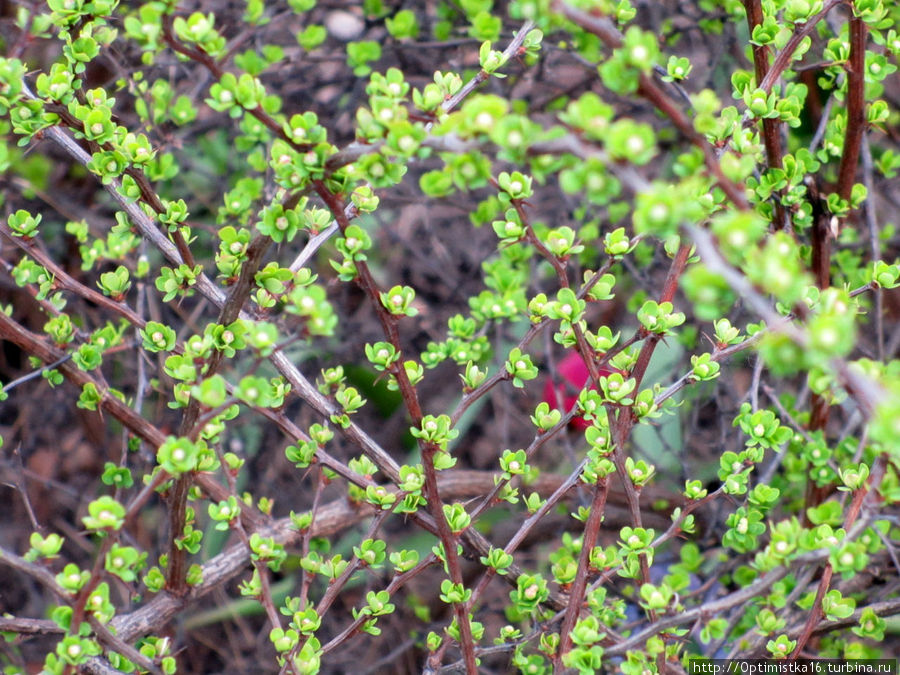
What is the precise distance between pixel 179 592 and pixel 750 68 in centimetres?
168

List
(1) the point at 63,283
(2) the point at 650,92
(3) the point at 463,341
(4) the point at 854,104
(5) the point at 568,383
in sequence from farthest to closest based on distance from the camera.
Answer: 1. (5) the point at 568,383
2. (3) the point at 463,341
3. (4) the point at 854,104
4. (1) the point at 63,283
5. (2) the point at 650,92

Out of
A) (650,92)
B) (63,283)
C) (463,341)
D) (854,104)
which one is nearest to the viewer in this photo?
(650,92)

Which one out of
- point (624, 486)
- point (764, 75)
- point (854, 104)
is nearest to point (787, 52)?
point (764, 75)

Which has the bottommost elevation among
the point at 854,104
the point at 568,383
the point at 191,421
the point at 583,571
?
the point at 568,383

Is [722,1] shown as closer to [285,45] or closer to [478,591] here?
[285,45]

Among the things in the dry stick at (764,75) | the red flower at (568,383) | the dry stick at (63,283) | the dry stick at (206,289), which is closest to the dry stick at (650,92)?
the dry stick at (764,75)

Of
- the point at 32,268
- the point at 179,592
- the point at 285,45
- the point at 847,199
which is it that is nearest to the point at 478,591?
the point at 179,592

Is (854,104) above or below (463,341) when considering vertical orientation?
above

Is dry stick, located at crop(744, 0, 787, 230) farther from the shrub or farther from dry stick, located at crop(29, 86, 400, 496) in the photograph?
dry stick, located at crop(29, 86, 400, 496)

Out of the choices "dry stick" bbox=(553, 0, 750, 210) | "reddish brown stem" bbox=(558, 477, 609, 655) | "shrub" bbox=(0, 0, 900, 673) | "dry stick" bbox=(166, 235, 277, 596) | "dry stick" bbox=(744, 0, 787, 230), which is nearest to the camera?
"dry stick" bbox=(553, 0, 750, 210)

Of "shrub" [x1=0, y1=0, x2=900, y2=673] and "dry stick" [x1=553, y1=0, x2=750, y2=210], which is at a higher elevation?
"dry stick" [x1=553, y1=0, x2=750, y2=210]

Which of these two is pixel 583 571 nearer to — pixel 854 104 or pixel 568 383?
pixel 568 383

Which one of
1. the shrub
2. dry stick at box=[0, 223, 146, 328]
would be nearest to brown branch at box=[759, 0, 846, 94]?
the shrub

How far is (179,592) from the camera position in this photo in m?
1.23
